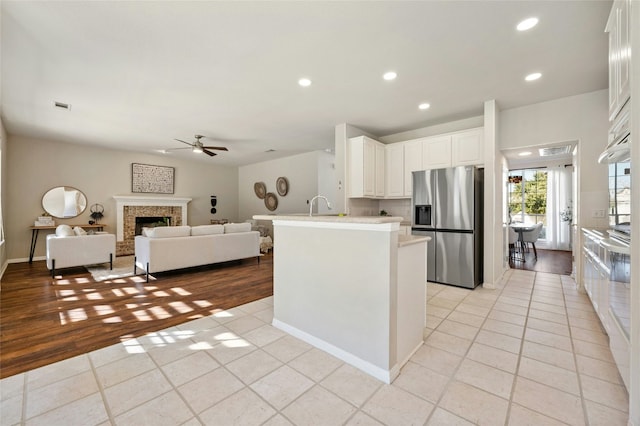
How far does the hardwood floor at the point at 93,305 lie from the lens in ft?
7.23

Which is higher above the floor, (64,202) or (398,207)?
(64,202)

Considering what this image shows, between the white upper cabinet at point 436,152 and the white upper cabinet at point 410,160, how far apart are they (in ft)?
0.28

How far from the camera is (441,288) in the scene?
379cm

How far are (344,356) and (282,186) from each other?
629 centimetres

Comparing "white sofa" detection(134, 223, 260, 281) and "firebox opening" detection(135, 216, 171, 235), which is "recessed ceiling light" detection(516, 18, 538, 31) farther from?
"firebox opening" detection(135, 216, 171, 235)

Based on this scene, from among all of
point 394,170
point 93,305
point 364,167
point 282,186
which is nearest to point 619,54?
point 364,167

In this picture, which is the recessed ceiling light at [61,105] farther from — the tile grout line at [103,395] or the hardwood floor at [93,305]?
the tile grout line at [103,395]

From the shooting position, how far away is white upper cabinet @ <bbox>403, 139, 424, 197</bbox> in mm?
4570

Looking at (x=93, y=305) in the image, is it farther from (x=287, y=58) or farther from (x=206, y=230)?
(x=287, y=58)

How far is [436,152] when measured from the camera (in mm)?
4383

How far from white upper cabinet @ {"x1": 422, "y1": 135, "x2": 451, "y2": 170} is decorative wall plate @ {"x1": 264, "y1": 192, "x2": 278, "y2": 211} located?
4819 millimetres

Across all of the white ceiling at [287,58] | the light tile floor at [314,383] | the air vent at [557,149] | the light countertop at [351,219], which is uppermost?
the white ceiling at [287,58]

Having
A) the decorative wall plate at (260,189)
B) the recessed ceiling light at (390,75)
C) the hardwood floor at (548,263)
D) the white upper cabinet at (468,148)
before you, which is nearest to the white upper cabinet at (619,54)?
the recessed ceiling light at (390,75)

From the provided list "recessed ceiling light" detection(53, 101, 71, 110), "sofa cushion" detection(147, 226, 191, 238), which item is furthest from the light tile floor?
"recessed ceiling light" detection(53, 101, 71, 110)
